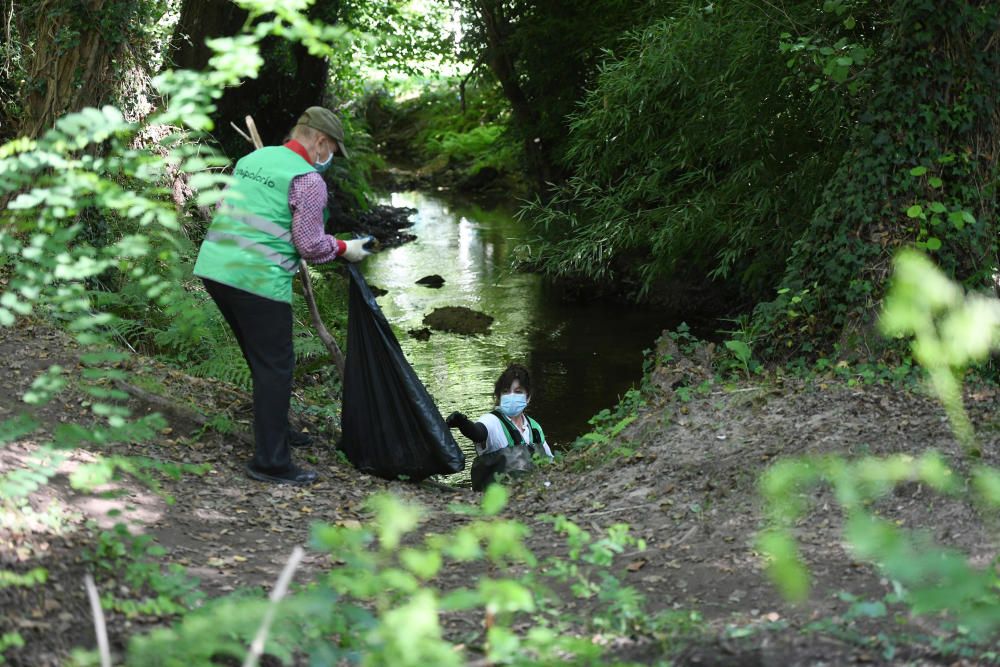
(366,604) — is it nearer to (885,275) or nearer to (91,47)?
(885,275)

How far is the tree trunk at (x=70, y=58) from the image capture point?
7.68m

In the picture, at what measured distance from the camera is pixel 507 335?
44.9 feet

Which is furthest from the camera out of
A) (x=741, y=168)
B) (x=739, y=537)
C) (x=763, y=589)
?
(x=741, y=168)

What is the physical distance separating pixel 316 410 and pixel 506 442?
1.34m

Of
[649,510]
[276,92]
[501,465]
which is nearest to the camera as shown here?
[649,510]

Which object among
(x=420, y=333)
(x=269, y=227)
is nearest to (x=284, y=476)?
(x=269, y=227)

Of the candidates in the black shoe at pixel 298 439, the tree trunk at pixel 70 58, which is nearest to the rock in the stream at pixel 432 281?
the tree trunk at pixel 70 58

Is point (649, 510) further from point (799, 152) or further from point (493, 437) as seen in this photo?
point (799, 152)

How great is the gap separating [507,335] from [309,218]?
335 inches

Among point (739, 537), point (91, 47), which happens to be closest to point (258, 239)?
point (739, 537)

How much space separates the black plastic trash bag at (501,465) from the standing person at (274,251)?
1.46 metres

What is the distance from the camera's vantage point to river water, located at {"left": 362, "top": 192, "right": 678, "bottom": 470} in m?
11.0

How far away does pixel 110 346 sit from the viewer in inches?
262

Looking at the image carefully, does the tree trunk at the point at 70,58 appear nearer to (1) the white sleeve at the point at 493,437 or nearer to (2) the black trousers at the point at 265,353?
(2) the black trousers at the point at 265,353
